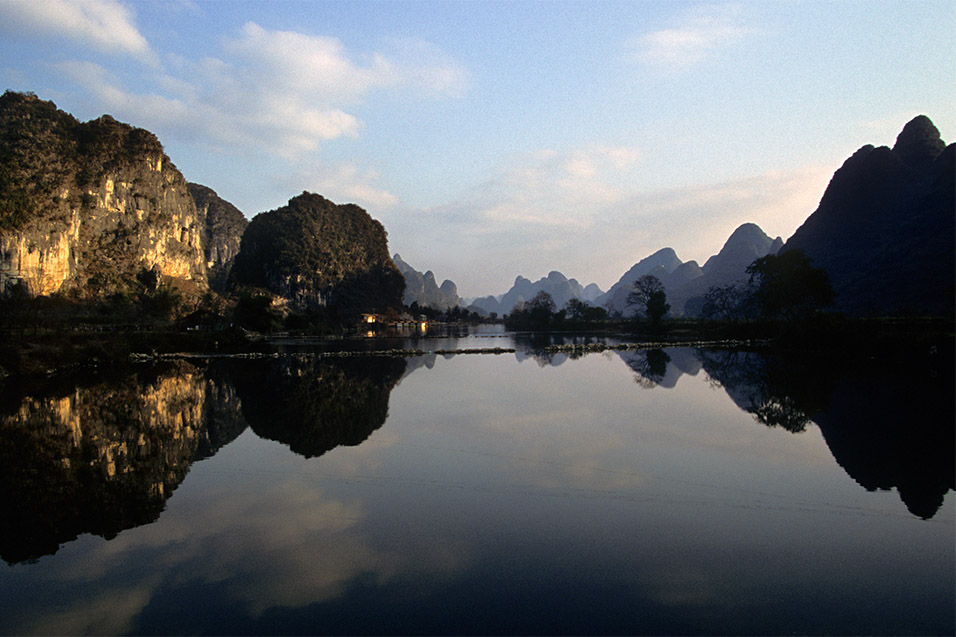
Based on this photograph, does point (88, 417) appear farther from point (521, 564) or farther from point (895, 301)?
point (895, 301)

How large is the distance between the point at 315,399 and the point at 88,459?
9.46 metres

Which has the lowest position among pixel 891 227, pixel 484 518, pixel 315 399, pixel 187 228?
pixel 484 518

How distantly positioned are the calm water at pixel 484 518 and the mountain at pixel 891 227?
277 ft

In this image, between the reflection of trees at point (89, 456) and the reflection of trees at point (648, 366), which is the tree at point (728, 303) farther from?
the reflection of trees at point (89, 456)

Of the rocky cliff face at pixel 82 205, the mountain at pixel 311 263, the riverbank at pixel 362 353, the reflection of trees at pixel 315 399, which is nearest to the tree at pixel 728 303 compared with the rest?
the riverbank at pixel 362 353

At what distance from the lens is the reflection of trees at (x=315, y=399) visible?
53.0 feet

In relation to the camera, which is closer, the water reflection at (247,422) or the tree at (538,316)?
the water reflection at (247,422)

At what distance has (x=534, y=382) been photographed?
27.6m

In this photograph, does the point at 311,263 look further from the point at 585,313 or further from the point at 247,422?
the point at 247,422

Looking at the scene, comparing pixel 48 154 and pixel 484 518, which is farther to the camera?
pixel 48 154

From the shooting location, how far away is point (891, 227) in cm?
12531

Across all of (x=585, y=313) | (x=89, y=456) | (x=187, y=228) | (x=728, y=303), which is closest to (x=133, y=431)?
(x=89, y=456)

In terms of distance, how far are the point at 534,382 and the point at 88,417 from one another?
19551 mm

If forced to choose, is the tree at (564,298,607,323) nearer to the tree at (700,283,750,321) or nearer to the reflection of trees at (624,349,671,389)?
the tree at (700,283,750,321)
